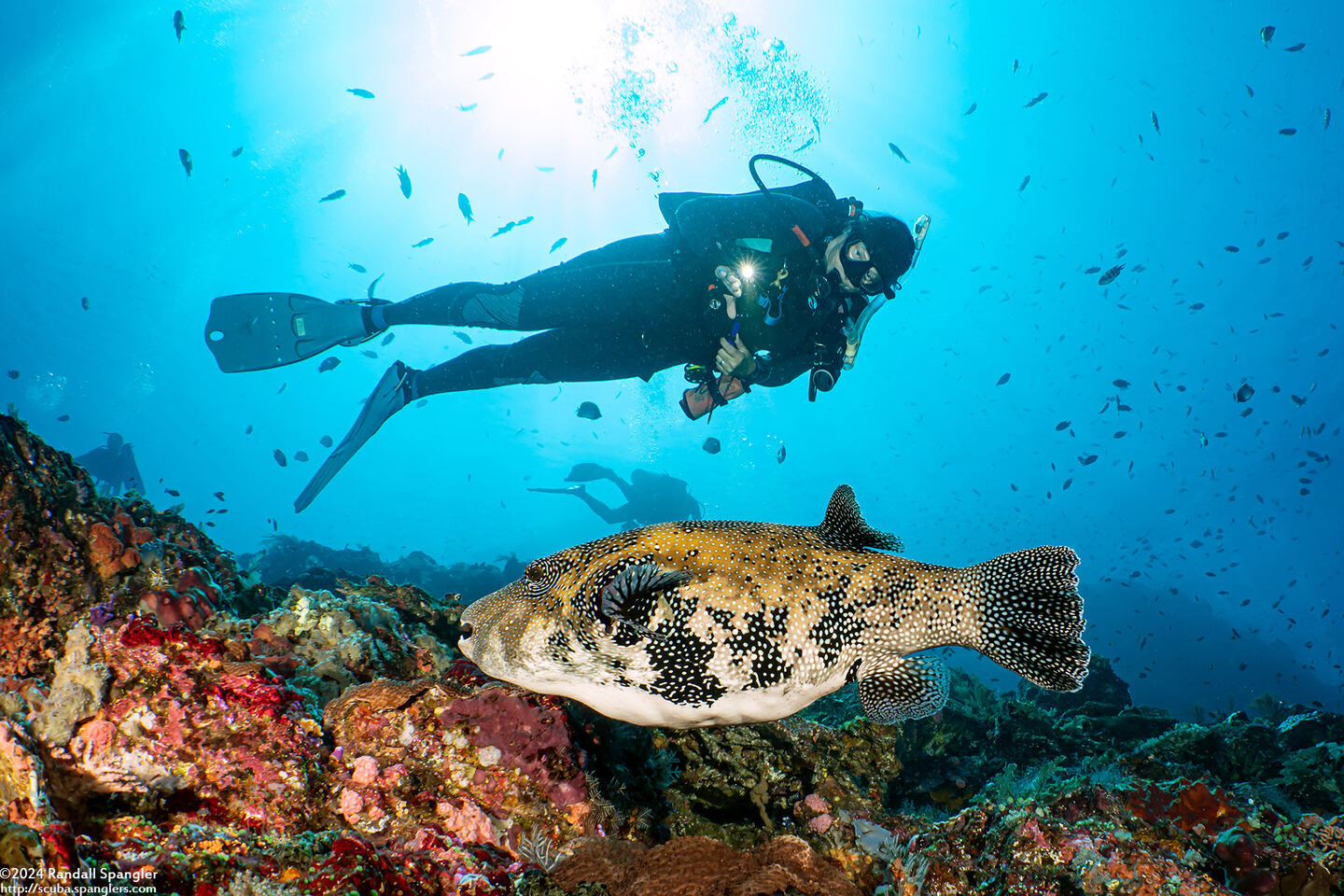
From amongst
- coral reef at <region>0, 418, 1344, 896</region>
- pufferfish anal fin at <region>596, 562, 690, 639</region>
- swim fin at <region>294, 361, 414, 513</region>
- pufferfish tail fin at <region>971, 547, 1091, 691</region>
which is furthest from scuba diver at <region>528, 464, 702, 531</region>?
pufferfish tail fin at <region>971, 547, 1091, 691</region>

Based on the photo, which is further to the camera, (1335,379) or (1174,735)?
(1335,379)

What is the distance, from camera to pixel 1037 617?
242 cm

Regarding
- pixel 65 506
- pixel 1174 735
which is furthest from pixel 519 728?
pixel 1174 735

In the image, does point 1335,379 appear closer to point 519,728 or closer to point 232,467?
point 519,728

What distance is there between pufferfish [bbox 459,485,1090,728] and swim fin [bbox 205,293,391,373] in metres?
8.92

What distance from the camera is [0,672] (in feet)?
9.65

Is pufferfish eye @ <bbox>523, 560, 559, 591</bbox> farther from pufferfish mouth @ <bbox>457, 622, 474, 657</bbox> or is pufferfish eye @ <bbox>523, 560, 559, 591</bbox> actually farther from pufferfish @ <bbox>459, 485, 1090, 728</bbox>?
pufferfish mouth @ <bbox>457, 622, 474, 657</bbox>

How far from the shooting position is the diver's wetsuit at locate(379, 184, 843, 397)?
23.6ft

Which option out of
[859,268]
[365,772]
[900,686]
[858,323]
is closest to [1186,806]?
[900,686]

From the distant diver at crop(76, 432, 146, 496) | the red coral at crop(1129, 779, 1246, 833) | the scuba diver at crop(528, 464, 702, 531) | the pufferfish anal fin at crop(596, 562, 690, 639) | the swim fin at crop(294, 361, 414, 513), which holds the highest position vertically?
the pufferfish anal fin at crop(596, 562, 690, 639)

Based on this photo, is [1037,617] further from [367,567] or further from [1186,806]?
[367,567]

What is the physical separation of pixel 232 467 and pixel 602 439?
75.5 metres

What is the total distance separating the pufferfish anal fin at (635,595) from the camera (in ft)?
7.43

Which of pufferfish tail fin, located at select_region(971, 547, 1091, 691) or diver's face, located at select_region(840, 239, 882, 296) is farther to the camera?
diver's face, located at select_region(840, 239, 882, 296)
